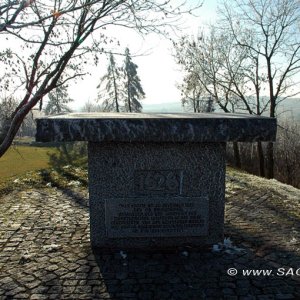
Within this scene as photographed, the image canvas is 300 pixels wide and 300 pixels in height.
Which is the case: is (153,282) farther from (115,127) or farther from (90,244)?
(115,127)

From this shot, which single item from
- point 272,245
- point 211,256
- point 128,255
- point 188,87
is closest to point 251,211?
point 272,245

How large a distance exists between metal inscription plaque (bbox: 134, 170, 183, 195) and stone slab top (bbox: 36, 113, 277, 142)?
0.57 meters

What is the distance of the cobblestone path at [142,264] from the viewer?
3.05 meters

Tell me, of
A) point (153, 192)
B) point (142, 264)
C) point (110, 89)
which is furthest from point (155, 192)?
point (110, 89)

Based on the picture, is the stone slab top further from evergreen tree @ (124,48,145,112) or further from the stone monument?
evergreen tree @ (124,48,145,112)

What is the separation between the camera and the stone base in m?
3.75

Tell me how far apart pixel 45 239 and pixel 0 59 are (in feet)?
19.2

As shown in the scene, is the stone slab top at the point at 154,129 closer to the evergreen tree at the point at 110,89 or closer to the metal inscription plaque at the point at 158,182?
the metal inscription plaque at the point at 158,182

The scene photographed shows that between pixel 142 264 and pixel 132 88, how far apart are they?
35935mm

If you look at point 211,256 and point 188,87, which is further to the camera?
point 188,87

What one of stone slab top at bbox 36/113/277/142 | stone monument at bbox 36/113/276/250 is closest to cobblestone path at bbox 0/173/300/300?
stone monument at bbox 36/113/276/250

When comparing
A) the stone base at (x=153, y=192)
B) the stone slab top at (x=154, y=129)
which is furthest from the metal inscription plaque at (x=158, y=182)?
the stone slab top at (x=154, y=129)

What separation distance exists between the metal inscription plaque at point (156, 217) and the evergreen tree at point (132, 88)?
3303 cm

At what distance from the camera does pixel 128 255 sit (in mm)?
3832
